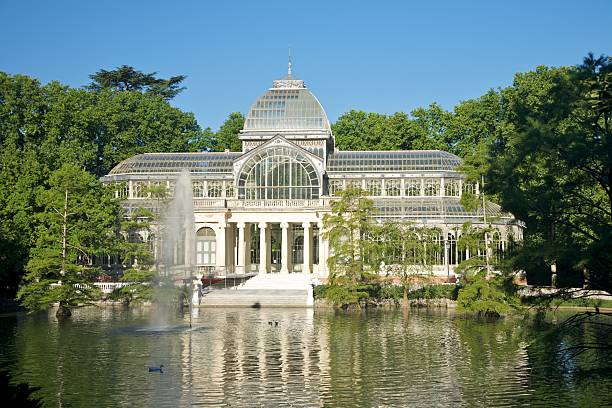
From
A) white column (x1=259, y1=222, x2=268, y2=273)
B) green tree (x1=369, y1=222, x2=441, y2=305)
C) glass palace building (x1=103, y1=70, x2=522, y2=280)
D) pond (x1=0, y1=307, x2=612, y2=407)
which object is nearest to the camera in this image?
pond (x1=0, y1=307, x2=612, y2=407)

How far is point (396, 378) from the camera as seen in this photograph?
1184 inches

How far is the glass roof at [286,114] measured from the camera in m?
80.3

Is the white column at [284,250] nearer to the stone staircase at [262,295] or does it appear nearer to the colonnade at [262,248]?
the colonnade at [262,248]

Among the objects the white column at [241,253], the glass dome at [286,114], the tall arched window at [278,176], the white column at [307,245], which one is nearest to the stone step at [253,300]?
the white column at [307,245]

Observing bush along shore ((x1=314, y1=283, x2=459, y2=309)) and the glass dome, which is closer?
bush along shore ((x1=314, y1=283, x2=459, y2=309))

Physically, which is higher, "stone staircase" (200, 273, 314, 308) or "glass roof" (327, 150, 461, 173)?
"glass roof" (327, 150, 461, 173)

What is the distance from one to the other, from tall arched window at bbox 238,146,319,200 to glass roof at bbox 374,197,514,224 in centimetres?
677

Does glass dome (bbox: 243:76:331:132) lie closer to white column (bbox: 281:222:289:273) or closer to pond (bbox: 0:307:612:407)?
white column (bbox: 281:222:289:273)

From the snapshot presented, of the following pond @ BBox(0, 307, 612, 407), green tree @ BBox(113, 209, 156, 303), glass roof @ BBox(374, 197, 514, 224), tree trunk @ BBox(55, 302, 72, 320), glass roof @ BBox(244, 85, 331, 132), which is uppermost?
glass roof @ BBox(244, 85, 331, 132)

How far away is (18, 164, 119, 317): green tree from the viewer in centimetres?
4997

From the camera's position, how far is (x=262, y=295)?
61125 mm

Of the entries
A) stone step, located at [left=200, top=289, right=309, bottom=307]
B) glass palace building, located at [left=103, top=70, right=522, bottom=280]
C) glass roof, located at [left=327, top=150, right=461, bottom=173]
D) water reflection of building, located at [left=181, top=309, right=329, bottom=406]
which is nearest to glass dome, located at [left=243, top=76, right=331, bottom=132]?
glass palace building, located at [left=103, top=70, right=522, bottom=280]

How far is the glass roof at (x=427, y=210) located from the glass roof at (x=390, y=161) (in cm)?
354

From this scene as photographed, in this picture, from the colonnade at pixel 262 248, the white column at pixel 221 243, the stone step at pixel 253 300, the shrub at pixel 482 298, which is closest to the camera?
the shrub at pixel 482 298
